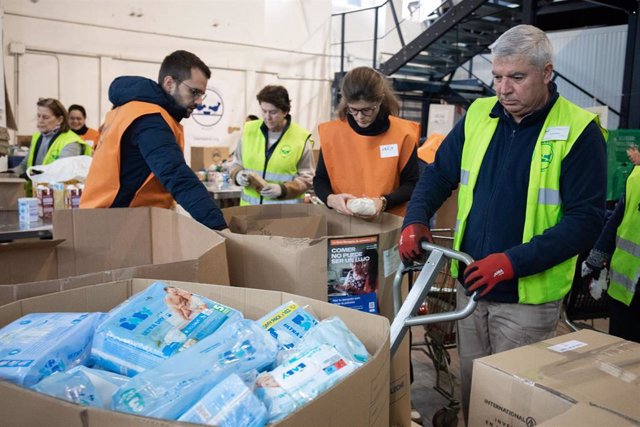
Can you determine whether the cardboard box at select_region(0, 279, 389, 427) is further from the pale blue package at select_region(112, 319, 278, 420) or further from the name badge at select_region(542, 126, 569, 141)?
the name badge at select_region(542, 126, 569, 141)

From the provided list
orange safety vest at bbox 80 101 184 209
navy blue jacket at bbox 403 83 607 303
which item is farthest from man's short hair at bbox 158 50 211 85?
navy blue jacket at bbox 403 83 607 303

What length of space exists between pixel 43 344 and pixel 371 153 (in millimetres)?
1710

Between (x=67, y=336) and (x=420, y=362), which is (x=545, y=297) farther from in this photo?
(x=420, y=362)

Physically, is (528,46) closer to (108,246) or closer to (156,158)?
(156,158)

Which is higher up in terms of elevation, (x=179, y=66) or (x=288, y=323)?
(x=179, y=66)

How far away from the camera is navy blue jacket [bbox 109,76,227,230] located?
1.65 metres

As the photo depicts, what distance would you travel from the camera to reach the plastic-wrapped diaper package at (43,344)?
2.71 ft

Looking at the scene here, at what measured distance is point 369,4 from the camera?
33.4 ft

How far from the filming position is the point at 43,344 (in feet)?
2.92

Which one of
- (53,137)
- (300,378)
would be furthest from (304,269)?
(53,137)

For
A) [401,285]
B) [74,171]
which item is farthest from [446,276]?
[74,171]

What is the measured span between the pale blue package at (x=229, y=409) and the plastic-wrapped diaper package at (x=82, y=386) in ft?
0.53

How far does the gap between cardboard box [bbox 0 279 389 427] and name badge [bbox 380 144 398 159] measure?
138 cm

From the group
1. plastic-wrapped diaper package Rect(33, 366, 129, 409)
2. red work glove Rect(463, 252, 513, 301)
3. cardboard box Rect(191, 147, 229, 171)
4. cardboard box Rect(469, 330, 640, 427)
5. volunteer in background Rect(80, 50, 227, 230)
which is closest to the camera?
plastic-wrapped diaper package Rect(33, 366, 129, 409)
